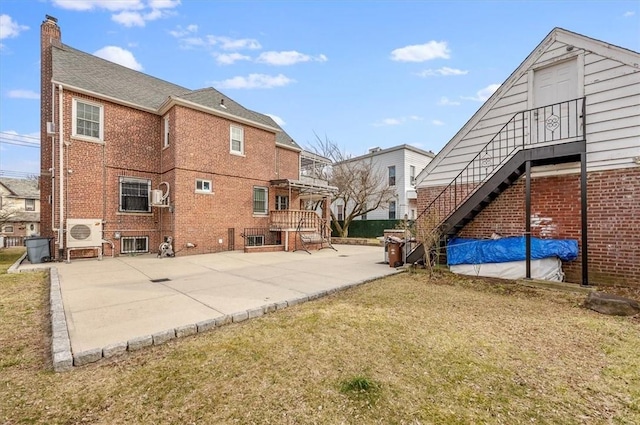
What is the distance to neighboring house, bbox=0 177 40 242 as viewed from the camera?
99.2 ft

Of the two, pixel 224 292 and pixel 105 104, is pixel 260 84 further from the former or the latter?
pixel 224 292

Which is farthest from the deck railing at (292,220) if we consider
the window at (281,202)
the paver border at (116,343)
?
the paver border at (116,343)

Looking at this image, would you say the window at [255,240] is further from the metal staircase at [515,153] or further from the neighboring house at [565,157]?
the neighboring house at [565,157]

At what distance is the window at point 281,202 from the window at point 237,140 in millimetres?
3086

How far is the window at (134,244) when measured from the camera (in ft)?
37.4

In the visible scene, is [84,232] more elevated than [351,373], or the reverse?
[84,232]

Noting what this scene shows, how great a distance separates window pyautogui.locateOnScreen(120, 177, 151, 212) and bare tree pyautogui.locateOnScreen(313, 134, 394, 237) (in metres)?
11.0

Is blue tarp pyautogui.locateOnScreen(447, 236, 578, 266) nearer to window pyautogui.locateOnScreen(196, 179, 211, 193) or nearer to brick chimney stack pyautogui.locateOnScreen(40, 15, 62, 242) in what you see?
window pyautogui.locateOnScreen(196, 179, 211, 193)

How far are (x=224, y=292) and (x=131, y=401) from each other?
128 inches

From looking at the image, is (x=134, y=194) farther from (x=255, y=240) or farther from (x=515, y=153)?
(x=515, y=153)

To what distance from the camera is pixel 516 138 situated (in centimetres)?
741

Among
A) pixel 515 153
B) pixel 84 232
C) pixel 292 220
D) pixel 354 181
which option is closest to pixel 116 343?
pixel 515 153

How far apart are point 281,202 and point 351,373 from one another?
1317cm

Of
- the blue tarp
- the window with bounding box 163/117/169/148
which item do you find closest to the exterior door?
the blue tarp
